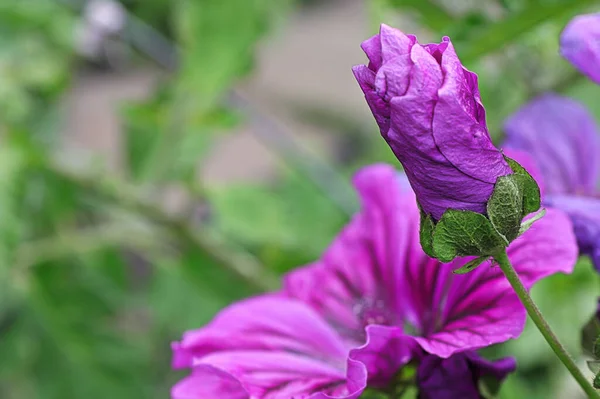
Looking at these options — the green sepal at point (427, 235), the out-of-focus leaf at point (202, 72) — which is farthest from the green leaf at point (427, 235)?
the out-of-focus leaf at point (202, 72)

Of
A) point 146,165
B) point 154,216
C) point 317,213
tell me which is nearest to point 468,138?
point 154,216

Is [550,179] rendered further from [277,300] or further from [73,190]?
[73,190]

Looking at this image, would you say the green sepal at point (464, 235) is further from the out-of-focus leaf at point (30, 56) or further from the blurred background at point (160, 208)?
the out-of-focus leaf at point (30, 56)

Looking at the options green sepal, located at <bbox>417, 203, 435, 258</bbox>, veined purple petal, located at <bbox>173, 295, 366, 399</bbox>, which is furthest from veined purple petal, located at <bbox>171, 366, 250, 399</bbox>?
green sepal, located at <bbox>417, 203, 435, 258</bbox>

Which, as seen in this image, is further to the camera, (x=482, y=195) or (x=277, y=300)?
(x=277, y=300)

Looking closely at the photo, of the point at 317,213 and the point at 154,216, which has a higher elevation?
the point at 317,213

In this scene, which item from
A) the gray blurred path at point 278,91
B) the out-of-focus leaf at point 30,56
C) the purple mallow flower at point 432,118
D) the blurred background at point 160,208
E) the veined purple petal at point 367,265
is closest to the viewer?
the purple mallow flower at point 432,118

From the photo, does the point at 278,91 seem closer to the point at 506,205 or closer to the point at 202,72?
the point at 202,72
